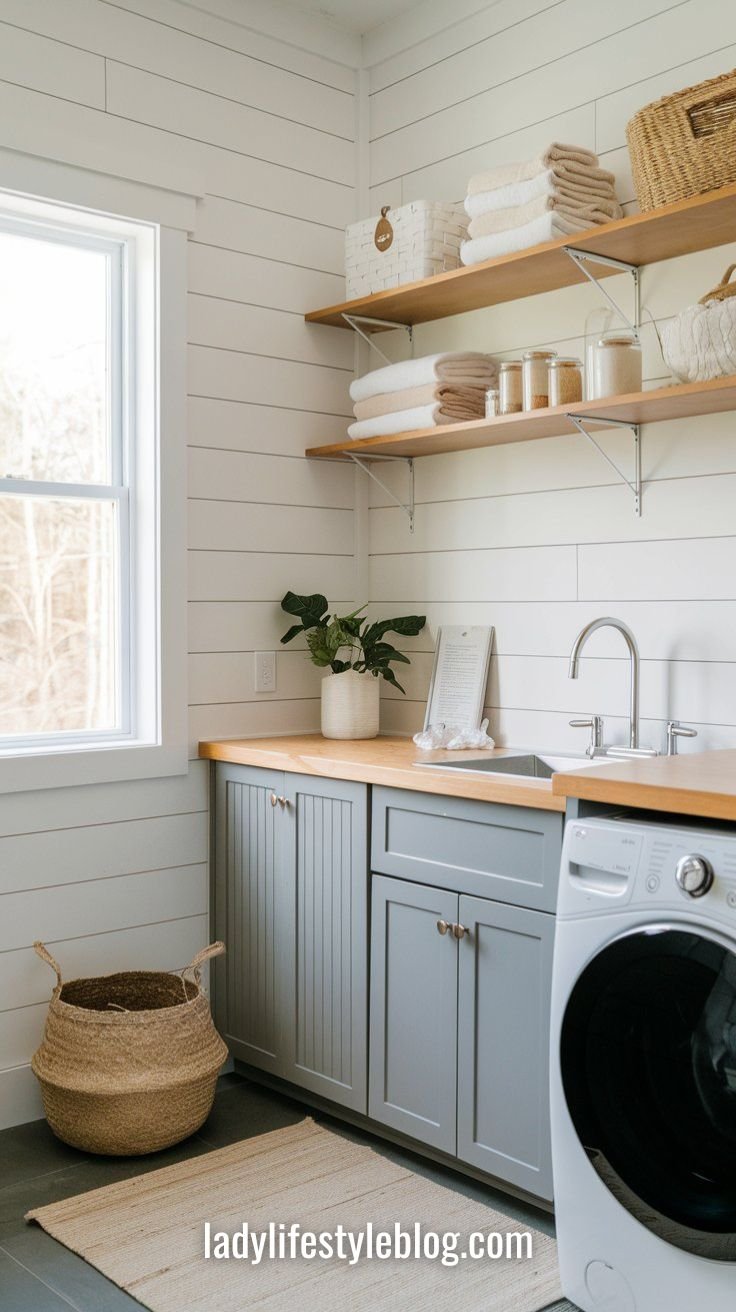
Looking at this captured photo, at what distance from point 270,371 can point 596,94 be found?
1.11 metres

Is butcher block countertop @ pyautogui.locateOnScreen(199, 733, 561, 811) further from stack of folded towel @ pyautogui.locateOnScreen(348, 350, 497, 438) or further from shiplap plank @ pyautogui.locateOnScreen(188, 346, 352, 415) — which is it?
shiplap plank @ pyautogui.locateOnScreen(188, 346, 352, 415)

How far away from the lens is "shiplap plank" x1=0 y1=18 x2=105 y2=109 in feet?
9.41

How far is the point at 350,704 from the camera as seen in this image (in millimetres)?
3326

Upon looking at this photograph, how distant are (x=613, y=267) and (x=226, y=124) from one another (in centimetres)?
122

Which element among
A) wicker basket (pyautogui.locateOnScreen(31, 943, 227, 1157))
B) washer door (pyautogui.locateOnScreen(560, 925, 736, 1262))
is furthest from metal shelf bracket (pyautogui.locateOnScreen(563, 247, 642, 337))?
wicker basket (pyautogui.locateOnScreen(31, 943, 227, 1157))

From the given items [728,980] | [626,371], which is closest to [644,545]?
[626,371]

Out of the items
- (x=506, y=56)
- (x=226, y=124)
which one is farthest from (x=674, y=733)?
(x=226, y=124)

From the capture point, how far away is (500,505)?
320 cm

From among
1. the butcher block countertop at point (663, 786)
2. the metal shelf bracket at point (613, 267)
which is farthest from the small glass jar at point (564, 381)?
the butcher block countertop at point (663, 786)

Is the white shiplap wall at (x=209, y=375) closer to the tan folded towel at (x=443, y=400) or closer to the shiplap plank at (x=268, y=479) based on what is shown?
the shiplap plank at (x=268, y=479)

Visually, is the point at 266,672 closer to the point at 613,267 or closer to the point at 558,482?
the point at 558,482

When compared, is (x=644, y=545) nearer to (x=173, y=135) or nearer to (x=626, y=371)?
(x=626, y=371)

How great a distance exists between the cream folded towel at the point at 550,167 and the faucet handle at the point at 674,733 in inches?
49.5

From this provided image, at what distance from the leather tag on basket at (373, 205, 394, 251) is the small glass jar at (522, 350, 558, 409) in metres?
0.66
